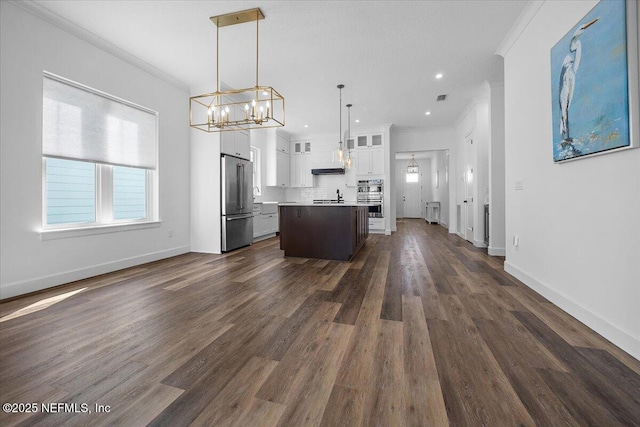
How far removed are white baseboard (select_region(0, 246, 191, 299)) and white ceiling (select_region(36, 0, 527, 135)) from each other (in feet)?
9.32

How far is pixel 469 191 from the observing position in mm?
5832

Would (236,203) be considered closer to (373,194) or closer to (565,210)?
(373,194)

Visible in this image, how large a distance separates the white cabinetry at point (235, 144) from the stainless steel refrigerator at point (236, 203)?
0.12 meters

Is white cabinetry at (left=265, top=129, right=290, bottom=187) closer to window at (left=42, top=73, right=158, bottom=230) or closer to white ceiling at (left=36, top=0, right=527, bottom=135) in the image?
white ceiling at (left=36, top=0, right=527, bottom=135)

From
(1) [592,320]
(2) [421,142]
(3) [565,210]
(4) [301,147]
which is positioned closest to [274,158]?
(4) [301,147]

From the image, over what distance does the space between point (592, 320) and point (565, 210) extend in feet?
2.81

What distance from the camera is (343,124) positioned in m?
7.11

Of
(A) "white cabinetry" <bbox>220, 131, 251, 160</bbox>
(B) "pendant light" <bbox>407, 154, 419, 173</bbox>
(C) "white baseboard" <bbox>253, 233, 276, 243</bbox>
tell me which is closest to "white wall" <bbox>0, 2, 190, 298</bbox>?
(A) "white cabinetry" <bbox>220, 131, 251, 160</bbox>

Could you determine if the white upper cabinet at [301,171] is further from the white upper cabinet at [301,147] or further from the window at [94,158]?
the window at [94,158]

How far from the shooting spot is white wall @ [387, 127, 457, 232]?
25.0ft

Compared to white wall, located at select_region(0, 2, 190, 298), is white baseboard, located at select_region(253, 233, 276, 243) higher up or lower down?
lower down

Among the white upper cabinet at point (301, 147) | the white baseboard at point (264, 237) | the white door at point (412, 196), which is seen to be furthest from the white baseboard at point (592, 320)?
the white door at point (412, 196)

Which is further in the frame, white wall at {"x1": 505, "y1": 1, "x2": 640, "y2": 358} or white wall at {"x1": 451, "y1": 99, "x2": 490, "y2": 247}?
white wall at {"x1": 451, "y1": 99, "x2": 490, "y2": 247}

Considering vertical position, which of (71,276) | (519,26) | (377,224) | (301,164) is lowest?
(71,276)
